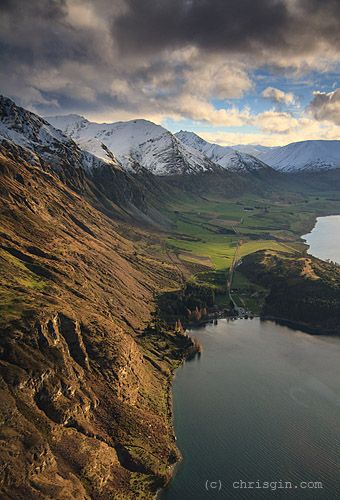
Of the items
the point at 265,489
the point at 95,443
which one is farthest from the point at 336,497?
the point at 95,443

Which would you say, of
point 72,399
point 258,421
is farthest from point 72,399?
point 258,421

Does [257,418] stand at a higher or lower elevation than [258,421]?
higher

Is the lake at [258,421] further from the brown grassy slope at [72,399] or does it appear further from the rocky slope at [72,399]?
the brown grassy slope at [72,399]

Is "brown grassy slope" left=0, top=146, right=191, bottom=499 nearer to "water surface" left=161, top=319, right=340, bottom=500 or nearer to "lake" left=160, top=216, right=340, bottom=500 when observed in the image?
"water surface" left=161, top=319, right=340, bottom=500

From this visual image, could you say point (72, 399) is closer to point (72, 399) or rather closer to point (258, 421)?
point (72, 399)

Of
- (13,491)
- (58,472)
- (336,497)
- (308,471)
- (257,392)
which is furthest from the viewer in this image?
(257,392)

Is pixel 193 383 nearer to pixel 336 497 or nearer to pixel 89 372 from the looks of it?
pixel 89 372

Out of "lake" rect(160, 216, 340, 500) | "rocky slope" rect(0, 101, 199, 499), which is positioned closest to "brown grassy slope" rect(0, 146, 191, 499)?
"rocky slope" rect(0, 101, 199, 499)

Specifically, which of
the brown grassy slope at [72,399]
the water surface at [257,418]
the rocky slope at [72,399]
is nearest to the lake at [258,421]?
the water surface at [257,418]

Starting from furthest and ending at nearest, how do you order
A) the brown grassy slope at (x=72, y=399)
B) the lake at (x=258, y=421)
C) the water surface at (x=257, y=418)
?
1. the water surface at (x=257, y=418)
2. the lake at (x=258, y=421)
3. the brown grassy slope at (x=72, y=399)
